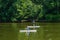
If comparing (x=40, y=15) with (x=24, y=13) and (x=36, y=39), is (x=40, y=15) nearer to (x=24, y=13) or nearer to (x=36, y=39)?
(x=24, y=13)

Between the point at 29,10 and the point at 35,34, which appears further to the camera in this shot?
the point at 29,10

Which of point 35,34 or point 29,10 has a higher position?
point 35,34

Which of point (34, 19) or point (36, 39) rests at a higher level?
point (36, 39)

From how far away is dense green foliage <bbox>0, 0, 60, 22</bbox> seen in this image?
1886 inches

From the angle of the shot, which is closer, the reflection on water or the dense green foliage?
the reflection on water

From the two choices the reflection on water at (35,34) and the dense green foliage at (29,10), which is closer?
the reflection on water at (35,34)

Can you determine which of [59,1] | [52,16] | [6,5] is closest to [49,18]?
[52,16]

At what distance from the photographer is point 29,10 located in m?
48.2

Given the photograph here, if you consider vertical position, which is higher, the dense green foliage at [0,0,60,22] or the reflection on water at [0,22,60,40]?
the reflection on water at [0,22,60,40]

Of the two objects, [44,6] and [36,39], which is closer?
[36,39]

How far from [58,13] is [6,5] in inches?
397

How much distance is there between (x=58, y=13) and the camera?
48.9m

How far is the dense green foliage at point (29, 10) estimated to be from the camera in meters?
47.9

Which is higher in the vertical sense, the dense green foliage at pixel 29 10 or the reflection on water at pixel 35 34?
the reflection on water at pixel 35 34
